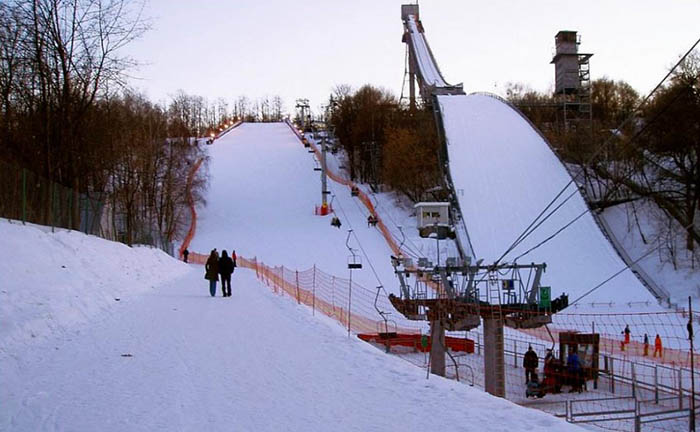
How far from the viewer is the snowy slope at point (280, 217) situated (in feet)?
128

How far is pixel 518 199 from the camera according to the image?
3866 centimetres

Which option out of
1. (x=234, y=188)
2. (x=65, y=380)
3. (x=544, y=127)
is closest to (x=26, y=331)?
(x=65, y=380)

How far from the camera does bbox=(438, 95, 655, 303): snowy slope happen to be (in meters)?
30.9

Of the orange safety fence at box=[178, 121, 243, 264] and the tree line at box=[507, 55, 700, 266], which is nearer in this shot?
the tree line at box=[507, 55, 700, 266]

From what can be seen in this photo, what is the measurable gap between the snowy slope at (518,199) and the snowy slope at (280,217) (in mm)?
6056

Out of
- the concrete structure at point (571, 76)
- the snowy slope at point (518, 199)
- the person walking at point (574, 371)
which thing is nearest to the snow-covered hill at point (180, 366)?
the person walking at point (574, 371)

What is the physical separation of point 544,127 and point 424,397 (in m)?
60.8

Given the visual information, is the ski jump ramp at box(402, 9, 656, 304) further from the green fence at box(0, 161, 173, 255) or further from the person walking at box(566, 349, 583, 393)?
the green fence at box(0, 161, 173, 255)

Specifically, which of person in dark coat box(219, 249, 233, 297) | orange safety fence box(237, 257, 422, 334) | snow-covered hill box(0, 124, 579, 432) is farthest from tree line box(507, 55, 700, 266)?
snow-covered hill box(0, 124, 579, 432)

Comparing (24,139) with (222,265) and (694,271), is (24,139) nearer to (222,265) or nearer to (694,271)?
(222,265)

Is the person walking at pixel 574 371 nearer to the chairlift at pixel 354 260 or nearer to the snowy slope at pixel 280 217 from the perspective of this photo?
the snowy slope at pixel 280 217

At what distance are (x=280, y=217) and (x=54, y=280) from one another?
39.6 metres

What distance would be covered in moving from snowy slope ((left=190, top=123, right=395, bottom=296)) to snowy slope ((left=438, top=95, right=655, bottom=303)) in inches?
238

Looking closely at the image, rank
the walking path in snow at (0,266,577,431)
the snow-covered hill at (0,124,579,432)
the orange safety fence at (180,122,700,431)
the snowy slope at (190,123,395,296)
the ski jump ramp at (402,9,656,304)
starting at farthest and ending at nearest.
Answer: the snowy slope at (190,123,395,296)
the ski jump ramp at (402,9,656,304)
the orange safety fence at (180,122,700,431)
the snow-covered hill at (0,124,579,432)
the walking path in snow at (0,266,577,431)
